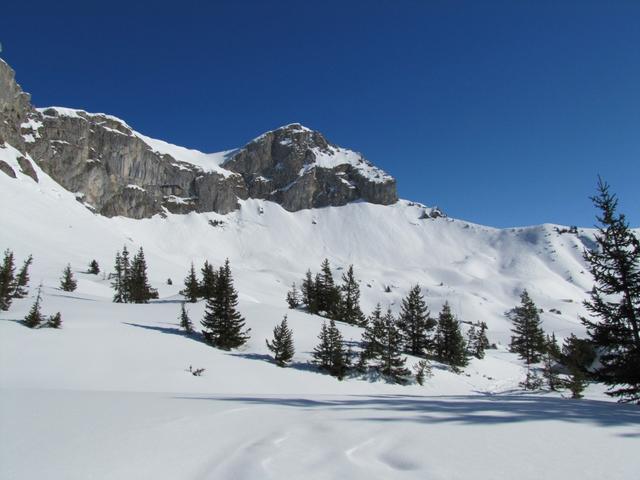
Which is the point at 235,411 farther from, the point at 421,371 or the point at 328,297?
the point at 328,297

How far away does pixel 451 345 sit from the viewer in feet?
135

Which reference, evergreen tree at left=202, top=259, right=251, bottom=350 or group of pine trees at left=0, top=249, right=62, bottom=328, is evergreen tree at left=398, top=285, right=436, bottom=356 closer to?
evergreen tree at left=202, top=259, right=251, bottom=350

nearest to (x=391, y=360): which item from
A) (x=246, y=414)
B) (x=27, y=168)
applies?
(x=246, y=414)

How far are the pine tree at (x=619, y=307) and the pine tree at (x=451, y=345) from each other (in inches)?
1035

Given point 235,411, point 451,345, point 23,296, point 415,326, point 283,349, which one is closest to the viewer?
point 235,411

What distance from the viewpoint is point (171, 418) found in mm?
5598

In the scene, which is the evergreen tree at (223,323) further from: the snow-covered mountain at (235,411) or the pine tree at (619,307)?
the pine tree at (619,307)

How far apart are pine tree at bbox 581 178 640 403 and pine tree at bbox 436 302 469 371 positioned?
2629cm

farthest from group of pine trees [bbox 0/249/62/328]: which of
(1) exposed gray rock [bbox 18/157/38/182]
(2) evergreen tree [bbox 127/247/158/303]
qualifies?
(1) exposed gray rock [bbox 18/157/38/182]

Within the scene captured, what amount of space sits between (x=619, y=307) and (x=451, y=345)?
1088 inches

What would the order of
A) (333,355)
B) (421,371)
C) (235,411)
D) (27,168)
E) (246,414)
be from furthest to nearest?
(27,168) < (421,371) < (333,355) < (235,411) < (246,414)

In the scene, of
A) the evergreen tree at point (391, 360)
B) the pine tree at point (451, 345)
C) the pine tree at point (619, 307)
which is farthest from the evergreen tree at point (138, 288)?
the pine tree at point (619, 307)

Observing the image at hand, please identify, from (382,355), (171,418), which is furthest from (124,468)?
(382,355)

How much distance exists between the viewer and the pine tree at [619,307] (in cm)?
1442
